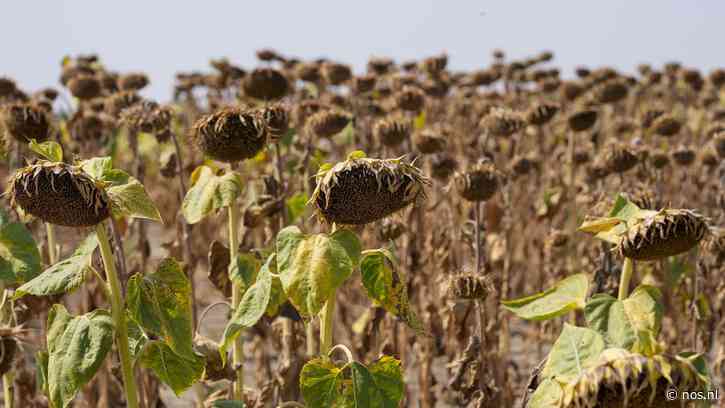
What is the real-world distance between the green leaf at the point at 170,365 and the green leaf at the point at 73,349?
0.20 meters

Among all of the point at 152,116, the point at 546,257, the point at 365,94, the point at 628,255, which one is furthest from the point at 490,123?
the point at 628,255

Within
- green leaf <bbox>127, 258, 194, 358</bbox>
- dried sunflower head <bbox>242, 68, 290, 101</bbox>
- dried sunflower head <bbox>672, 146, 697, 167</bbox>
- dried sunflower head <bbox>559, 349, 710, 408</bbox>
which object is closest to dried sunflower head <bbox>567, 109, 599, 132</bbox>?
dried sunflower head <bbox>672, 146, 697, 167</bbox>

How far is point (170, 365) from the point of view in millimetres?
1954

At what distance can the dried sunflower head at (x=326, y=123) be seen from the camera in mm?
3723

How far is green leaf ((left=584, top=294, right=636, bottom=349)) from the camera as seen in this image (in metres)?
1.63

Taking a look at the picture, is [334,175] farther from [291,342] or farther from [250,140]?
[291,342]

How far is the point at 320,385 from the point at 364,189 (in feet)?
1.43

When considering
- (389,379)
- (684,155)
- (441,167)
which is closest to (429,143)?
(441,167)

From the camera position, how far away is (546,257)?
4555 mm

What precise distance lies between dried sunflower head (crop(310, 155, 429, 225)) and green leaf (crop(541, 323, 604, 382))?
0.41 meters

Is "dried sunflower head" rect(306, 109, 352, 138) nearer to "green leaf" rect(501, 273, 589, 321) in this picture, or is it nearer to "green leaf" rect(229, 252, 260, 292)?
"green leaf" rect(229, 252, 260, 292)

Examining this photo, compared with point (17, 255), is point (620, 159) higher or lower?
lower

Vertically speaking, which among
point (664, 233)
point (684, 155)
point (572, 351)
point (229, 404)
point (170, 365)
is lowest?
point (684, 155)

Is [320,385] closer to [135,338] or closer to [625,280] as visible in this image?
[135,338]
